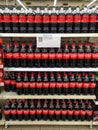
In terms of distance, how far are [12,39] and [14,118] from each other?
3.83 ft

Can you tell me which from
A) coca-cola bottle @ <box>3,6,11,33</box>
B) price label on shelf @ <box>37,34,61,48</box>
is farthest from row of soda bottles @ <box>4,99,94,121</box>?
coca-cola bottle @ <box>3,6,11,33</box>

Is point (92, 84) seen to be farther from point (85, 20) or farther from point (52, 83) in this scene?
point (85, 20)

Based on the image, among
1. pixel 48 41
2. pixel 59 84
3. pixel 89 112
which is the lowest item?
pixel 89 112

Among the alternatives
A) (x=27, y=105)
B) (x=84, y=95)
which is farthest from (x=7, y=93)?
(x=84, y=95)

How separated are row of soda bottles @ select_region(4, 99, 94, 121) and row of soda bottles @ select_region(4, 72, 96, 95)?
8.0 inches

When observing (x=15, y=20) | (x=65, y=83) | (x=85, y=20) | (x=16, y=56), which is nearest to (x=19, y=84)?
(x=16, y=56)

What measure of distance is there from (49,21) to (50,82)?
0.82 meters

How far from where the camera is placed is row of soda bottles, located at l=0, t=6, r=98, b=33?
111 inches

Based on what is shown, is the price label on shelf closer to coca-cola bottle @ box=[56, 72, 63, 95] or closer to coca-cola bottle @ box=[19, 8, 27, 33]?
coca-cola bottle @ box=[19, 8, 27, 33]

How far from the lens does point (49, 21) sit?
2.85 m

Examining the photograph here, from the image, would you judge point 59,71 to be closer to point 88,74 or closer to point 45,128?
point 88,74

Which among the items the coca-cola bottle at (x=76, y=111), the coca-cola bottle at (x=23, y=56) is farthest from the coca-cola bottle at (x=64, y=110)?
the coca-cola bottle at (x=23, y=56)

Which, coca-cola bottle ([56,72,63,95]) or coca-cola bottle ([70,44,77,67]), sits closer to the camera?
coca-cola bottle ([70,44,77,67])

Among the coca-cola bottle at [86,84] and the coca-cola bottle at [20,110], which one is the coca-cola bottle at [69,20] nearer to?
the coca-cola bottle at [86,84]
